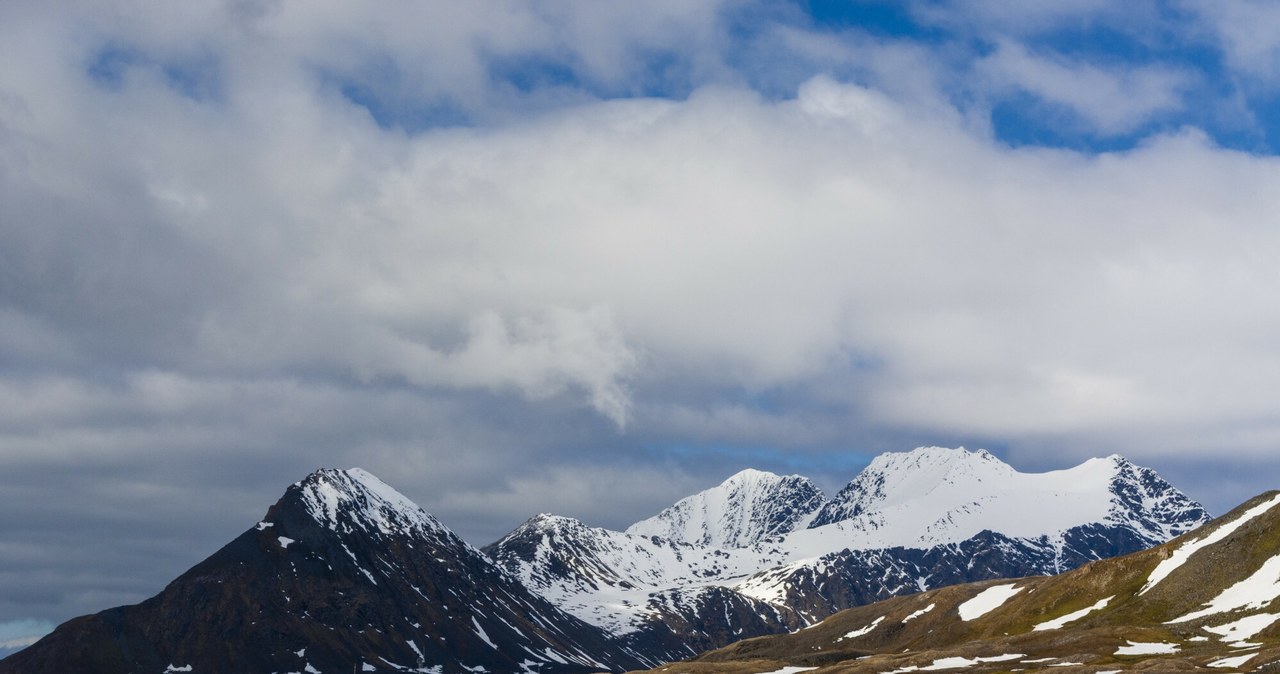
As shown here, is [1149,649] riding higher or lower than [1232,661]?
higher

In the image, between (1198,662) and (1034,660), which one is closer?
(1198,662)

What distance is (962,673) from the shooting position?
7702 inches

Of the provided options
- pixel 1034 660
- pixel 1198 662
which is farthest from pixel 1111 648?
pixel 1198 662

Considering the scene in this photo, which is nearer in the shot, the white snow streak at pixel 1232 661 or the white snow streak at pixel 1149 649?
the white snow streak at pixel 1232 661

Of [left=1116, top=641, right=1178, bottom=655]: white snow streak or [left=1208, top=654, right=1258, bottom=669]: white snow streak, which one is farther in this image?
[left=1116, top=641, right=1178, bottom=655]: white snow streak

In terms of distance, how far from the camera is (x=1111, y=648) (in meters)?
198

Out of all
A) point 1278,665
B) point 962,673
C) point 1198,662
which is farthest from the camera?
point 962,673

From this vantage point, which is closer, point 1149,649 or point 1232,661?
point 1232,661

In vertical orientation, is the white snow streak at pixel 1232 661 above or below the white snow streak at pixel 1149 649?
below

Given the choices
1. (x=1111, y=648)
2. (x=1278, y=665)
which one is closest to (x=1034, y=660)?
(x=1111, y=648)

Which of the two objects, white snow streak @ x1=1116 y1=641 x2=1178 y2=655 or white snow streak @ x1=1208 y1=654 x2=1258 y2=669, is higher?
white snow streak @ x1=1116 y1=641 x2=1178 y2=655

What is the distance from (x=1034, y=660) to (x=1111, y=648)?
37.0ft

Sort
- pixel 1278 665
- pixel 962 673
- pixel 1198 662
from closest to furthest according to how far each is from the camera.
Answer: pixel 1278 665 → pixel 1198 662 → pixel 962 673

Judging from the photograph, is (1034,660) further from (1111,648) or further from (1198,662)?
(1198,662)
